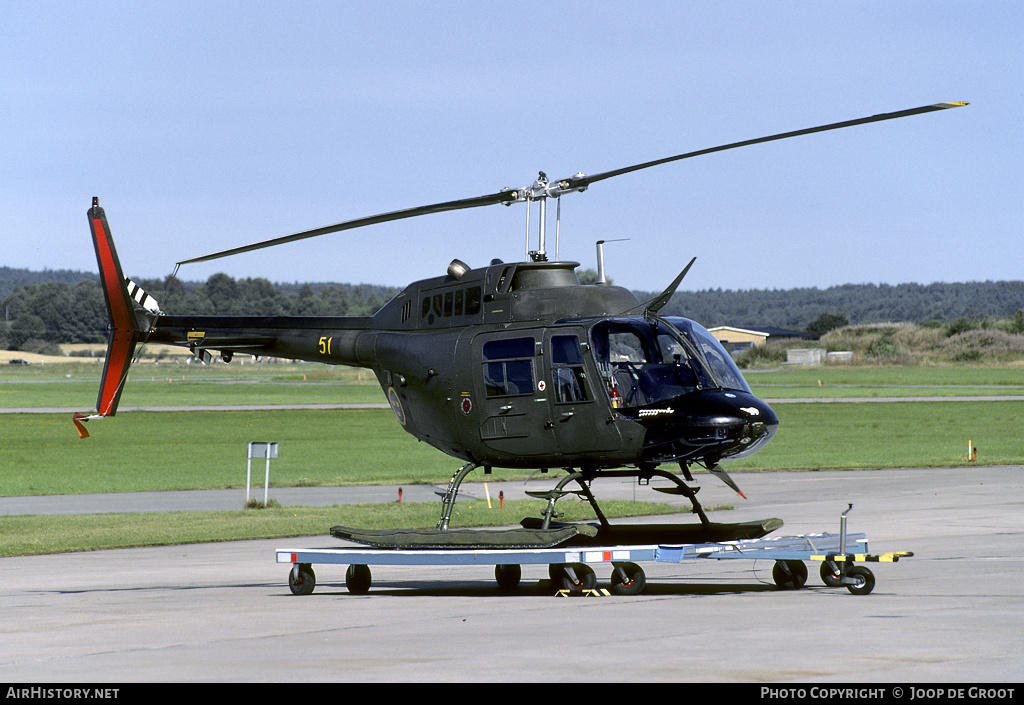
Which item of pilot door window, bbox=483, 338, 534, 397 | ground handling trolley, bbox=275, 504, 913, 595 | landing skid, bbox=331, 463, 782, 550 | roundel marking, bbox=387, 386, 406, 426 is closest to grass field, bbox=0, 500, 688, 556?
roundel marking, bbox=387, 386, 406, 426

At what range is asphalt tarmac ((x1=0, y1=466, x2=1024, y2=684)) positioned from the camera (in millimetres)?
9273

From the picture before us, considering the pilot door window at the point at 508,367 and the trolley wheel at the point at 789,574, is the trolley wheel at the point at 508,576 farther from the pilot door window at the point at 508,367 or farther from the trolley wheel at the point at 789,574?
the trolley wheel at the point at 789,574

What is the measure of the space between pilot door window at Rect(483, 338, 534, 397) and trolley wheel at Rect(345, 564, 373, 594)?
2.92m

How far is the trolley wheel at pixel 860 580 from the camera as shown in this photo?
14.0 m

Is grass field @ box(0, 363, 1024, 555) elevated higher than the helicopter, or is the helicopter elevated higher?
the helicopter

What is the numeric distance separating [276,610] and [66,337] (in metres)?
198

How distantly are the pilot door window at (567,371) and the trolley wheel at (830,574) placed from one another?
3.44 meters

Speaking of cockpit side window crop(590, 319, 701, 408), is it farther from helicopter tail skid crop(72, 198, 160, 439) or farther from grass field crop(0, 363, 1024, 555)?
grass field crop(0, 363, 1024, 555)

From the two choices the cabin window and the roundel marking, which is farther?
the roundel marking

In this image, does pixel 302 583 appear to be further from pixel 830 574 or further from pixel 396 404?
pixel 830 574

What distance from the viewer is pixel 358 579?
16.3 metres

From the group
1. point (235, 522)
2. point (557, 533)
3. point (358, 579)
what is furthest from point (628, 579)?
point (235, 522)

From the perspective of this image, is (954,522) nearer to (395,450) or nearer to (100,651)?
(100,651)

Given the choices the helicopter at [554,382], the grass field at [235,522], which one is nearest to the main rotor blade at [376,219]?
the helicopter at [554,382]
